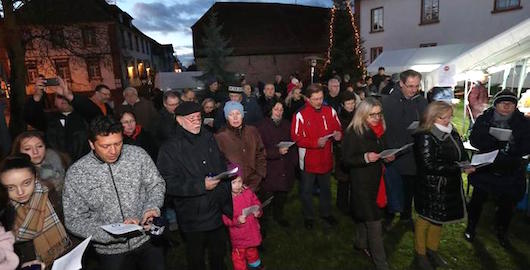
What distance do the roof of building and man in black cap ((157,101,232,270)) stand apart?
31367 millimetres

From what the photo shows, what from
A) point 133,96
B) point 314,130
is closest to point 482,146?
point 314,130

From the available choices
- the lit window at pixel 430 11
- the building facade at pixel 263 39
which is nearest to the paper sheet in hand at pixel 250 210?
the lit window at pixel 430 11

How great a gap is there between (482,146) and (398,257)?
187cm

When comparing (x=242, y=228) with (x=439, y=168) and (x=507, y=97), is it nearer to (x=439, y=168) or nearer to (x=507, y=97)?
(x=439, y=168)

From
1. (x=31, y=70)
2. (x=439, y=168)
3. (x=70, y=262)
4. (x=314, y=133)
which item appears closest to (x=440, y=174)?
(x=439, y=168)

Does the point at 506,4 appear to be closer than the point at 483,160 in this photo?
No

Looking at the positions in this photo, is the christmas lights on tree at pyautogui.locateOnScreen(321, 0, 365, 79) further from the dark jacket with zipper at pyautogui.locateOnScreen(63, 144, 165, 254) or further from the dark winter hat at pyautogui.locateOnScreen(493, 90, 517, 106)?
the dark jacket with zipper at pyautogui.locateOnScreen(63, 144, 165, 254)

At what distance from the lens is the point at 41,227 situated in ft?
8.72

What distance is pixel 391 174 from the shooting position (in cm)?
493

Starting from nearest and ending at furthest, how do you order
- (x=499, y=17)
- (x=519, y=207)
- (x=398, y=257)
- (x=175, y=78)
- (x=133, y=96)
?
(x=398, y=257) → (x=519, y=207) → (x=133, y=96) → (x=499, y=17) → (x=175, y=78)

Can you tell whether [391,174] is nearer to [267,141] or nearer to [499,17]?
[267,141]

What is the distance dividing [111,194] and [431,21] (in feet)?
79.1

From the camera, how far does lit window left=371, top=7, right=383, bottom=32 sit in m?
24.8

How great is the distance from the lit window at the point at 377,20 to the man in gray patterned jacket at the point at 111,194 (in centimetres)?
2553
